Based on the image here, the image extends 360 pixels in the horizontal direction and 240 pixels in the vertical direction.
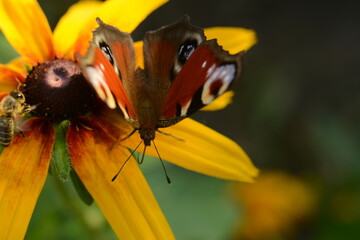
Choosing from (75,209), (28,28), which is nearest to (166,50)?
(28,28)

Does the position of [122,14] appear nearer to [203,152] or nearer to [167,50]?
[167,50]

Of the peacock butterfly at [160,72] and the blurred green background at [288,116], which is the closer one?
the peacock butterfly at [160,72]

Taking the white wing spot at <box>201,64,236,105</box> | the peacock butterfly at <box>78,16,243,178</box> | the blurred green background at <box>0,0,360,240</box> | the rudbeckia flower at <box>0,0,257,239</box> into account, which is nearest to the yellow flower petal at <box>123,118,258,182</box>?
the rudbeckia flower at <box>0,0,257,239</box>

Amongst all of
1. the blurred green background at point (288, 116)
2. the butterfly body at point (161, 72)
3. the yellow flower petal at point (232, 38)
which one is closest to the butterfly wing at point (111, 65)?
the butterfly body at point (161, 72)

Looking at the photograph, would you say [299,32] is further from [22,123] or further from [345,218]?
[22,123]

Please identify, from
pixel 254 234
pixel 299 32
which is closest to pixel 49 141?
pixel 254 234

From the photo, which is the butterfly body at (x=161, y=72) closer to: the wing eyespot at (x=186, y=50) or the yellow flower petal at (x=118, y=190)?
the wing eyespot at (x=186, y=50)

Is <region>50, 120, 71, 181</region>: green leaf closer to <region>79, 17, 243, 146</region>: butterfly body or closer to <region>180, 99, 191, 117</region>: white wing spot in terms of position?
<region>79, 17, 243, 146</region>: butterfly body
